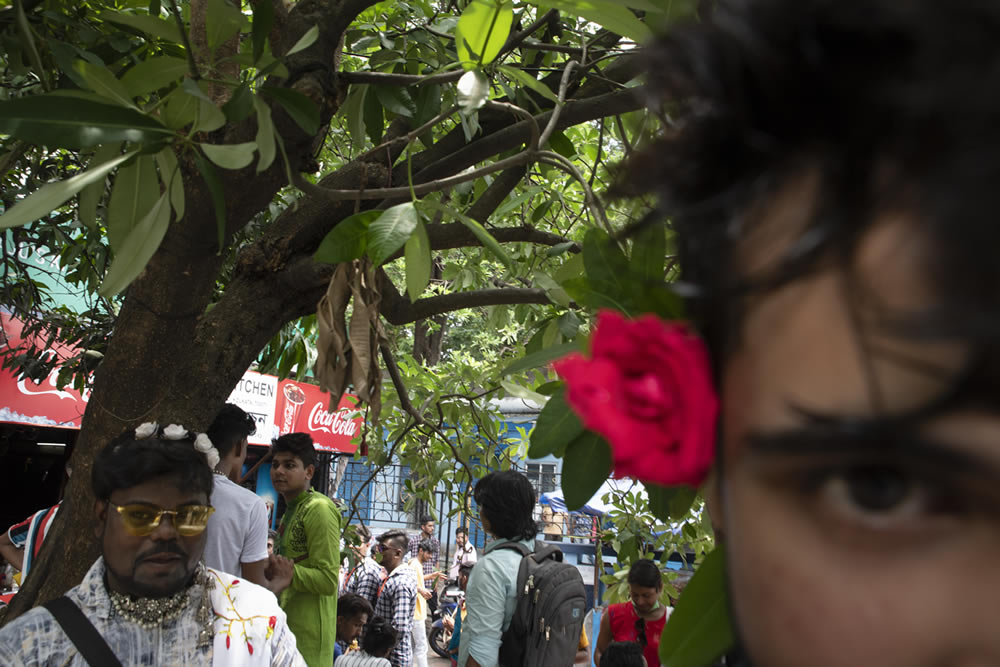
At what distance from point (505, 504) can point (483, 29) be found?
8.00ft

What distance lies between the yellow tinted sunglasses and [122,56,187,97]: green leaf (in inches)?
40.4

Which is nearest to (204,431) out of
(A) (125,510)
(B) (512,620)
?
(A) (125,510)

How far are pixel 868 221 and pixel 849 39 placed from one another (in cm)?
12

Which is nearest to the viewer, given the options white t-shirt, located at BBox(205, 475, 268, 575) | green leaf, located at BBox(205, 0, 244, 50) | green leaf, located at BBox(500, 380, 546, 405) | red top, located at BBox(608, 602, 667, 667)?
green leaf, located at BBox(205, 0, 244, 50)

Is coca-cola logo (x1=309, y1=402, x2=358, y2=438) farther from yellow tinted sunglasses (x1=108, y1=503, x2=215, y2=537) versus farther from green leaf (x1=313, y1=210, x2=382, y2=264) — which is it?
green leaf (x1=313, y1=210, x2=382, y2=264)

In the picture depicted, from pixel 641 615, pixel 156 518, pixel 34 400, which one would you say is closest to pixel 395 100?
Answer: pixel 156 518

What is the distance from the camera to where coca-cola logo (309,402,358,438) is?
917 centimetres

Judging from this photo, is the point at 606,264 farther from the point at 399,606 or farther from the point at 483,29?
the point at 399,606

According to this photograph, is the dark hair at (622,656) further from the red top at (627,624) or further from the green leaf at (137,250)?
the green leaf at (137,250)

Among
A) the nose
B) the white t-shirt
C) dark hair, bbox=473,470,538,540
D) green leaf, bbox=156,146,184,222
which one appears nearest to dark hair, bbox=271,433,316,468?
the white t-shirt

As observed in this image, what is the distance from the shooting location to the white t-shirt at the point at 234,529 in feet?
9.00

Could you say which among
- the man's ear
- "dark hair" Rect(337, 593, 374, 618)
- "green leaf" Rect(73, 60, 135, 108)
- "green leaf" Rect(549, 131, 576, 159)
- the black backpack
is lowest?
"dark hair" Rect(337, 593, 374, 618)

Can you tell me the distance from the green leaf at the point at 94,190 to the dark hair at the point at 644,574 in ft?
9.63

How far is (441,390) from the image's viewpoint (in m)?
3.77
